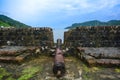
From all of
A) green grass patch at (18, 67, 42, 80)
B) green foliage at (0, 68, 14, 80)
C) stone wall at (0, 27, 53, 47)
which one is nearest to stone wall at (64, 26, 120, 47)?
stone wall at (0, 27, 53, 47)

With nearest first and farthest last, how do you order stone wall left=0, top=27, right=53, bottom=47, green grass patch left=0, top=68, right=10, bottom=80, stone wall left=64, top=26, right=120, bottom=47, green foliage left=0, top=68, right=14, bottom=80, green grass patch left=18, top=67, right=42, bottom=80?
green grass patch left=18, top=67, right=42, bottom=80 < green foliage left=0, top=68, right=14, bottom=80 < green grass patch left=0, top=68, right=10, bottom=80 < stone wall left=64, top=26, right=120, bottom=47 < stone wall left=0, top=27, right=53, bottom=47

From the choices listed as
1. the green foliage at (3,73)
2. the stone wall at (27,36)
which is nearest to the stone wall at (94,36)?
the stone wall at (27,36)

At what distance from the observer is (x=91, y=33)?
8797 millimetres

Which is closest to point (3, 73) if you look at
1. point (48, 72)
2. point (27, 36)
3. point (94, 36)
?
point (48, 72)

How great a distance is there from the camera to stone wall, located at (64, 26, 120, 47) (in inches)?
340

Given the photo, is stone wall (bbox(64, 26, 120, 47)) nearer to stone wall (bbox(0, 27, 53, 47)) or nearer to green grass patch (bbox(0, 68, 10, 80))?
stone wall (bbox(0, 27, 53, 47))

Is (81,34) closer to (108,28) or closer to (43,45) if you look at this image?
(108,28)

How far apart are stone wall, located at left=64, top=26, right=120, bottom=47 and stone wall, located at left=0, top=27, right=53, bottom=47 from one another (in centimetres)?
91

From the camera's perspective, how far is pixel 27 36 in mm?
9156

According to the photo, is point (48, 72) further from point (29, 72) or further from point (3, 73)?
point (3, 73)

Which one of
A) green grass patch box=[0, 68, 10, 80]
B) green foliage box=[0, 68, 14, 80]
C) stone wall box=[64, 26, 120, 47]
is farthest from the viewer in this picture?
stone wall box=[64, 26, 120, 47]

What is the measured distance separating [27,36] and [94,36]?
10.7 ft

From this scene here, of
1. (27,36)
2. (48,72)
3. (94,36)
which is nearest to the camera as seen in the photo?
(48,72)

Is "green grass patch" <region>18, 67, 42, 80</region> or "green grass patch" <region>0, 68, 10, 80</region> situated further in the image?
"green grass patch" <region>0, 68, 10, 80</region>
